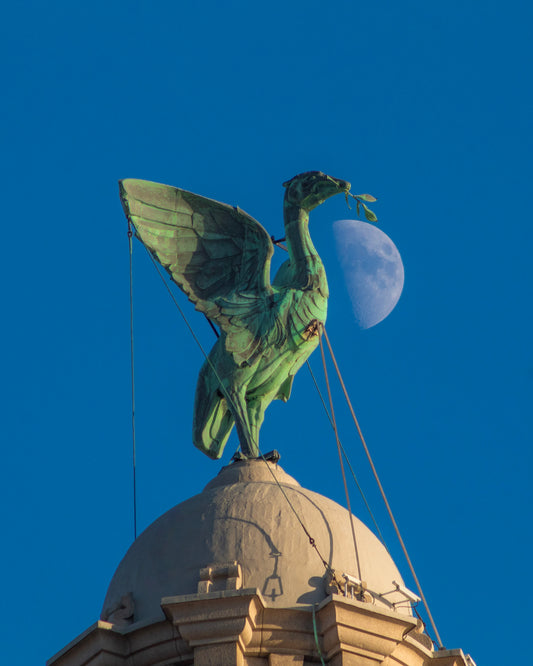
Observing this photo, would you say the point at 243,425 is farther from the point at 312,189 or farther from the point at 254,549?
the point at 312,189

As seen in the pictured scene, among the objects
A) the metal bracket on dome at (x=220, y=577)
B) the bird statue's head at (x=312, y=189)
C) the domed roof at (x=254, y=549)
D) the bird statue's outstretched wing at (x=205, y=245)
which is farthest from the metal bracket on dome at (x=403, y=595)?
the bird statue's head at (x=312, y=189)

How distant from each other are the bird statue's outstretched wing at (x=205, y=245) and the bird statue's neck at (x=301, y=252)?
1.14ft

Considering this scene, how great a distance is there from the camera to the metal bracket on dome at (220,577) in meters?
16.2

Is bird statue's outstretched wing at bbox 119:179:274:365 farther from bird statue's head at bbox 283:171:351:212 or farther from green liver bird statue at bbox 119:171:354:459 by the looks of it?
bird statue's head at bbox 283:171:351:212

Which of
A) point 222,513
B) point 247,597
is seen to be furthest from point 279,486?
point 247,597

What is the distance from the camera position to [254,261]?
66.3ft

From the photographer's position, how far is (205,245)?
67.1 ft

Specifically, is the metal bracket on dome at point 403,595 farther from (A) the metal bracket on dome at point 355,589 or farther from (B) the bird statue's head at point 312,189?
(B) the bird statue's head at point 312,189

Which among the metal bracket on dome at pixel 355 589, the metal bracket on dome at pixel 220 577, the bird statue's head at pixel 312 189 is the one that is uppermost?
the bird statue's head at pixel 312 189

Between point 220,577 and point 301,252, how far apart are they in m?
5.20

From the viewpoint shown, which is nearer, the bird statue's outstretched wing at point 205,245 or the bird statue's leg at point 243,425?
the bird statue's leg at point 243,425

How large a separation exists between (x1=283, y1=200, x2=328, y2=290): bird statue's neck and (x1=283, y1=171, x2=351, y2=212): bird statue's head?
94 mm

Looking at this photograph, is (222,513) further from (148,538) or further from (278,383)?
(278,383)

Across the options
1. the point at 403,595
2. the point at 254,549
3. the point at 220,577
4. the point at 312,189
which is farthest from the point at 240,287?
the point at 403,595
